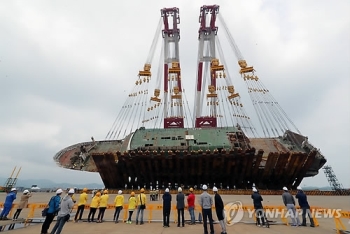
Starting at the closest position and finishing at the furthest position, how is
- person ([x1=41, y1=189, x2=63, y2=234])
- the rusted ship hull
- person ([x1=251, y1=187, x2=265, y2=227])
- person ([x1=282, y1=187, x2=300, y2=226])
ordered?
person ([x1=41, y1=189, x2=63, y2=234]) → person ([x1=251, y1=187, x2=265, y2=227]) → person ([x1=282, y1=187, x2=300, y2=226]) → the rusted ship hull

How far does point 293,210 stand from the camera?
9.77 metres

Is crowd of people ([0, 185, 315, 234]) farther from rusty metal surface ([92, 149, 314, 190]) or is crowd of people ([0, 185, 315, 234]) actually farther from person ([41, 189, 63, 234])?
rusty metal surface ([92, 149, 314, 190])

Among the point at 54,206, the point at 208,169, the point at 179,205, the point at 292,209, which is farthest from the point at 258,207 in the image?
the point at 208,169

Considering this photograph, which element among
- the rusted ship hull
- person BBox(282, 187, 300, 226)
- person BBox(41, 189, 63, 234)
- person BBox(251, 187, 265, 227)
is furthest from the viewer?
the rusted ship hull

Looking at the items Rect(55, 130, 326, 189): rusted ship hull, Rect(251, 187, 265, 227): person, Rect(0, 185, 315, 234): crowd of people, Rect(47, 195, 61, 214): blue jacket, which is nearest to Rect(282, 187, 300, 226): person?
Rect(0, 185, 315, 234): crowd of people

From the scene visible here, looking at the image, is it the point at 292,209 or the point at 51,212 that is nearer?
the point at 51,212

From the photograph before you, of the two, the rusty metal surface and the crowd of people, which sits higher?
the rusty metal surface

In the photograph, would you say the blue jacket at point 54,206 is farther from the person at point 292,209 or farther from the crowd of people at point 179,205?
the person at point 292,209

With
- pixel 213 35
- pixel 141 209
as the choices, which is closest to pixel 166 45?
pixel 213 35

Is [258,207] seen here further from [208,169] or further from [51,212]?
[208,169]

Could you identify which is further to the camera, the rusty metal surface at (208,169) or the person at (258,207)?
the rusty metal surface at (208,169)

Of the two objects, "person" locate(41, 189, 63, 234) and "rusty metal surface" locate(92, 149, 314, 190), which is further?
"rusty metal surface" locate(92, 149, 314, 190)

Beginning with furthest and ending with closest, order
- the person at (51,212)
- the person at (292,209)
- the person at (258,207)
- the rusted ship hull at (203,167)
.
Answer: the rusted ship hull at (203,167), the person at (292,209), the person at (258,207), the person at (51,212)

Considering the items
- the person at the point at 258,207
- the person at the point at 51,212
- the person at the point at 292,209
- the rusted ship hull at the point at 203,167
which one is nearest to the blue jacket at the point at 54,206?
the person at the point at 51,212
